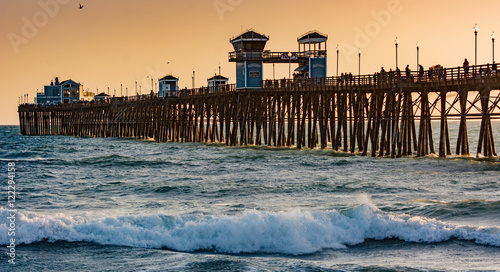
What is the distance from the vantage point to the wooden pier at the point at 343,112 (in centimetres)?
3912

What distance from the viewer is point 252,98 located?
61.0 metres

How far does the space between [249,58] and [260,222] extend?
4195 centimetres

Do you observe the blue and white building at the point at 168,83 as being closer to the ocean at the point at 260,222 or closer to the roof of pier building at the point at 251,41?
the roof of pier building at the point at 251,41

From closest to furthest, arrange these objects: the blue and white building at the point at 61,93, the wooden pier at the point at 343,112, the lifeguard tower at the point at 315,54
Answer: the wooden pier at the point at 343,112
the lifeguard tower at the point at 315,54
the blue and white building at the point at 61,93

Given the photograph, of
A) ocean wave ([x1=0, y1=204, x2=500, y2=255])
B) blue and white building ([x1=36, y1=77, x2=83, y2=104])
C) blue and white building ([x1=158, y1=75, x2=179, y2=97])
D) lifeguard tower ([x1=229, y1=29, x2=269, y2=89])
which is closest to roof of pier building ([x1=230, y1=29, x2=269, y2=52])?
lifeguard tower ([x1=229, y1=29, x2=269, y2=89])

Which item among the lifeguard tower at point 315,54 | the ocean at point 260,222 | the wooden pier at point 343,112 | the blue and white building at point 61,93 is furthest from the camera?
the blue and white building at point 61,93

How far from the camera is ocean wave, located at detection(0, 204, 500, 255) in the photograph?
63.6 feet

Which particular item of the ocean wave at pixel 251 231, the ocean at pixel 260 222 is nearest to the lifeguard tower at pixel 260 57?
the ocean at pixel 260 222

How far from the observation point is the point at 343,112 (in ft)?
170

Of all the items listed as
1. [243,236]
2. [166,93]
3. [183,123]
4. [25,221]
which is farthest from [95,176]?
Answer: [166,93]

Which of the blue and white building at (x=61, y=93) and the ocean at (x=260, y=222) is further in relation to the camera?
the blue and white building at (x=61, y=93)

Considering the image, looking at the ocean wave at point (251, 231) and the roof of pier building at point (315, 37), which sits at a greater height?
the roof of pier building at point (315, 37)

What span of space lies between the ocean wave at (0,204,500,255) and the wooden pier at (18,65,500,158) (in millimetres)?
17841

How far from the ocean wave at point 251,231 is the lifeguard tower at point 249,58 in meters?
40.0
